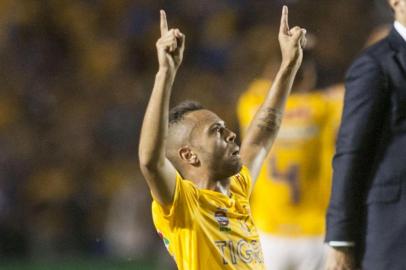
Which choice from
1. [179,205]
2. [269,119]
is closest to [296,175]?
[269,119]

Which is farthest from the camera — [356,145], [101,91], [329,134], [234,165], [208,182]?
[101,91]

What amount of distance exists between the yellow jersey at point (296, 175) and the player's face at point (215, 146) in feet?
9.19

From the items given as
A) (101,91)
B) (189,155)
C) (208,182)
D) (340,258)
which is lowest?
(340,258)

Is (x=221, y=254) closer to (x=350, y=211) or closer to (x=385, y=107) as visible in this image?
(x=350, y=211)

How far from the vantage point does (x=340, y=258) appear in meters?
4.22

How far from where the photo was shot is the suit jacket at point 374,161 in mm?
4137

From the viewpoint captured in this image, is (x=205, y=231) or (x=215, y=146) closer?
(x=205, y=231)

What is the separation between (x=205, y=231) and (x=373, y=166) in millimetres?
757

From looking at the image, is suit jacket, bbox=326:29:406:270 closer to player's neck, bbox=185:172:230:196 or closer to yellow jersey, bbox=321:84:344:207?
player's neck, bbox=185:172:230:196

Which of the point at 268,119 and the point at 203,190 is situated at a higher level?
the point at 268,119

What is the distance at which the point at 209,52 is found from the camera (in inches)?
474

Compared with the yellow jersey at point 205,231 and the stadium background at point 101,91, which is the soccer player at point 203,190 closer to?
the yellow jersey at point 205,231

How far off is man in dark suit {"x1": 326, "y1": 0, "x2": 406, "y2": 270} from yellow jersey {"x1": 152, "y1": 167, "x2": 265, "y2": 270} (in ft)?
1.56

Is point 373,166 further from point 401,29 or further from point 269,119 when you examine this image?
point 269,119
